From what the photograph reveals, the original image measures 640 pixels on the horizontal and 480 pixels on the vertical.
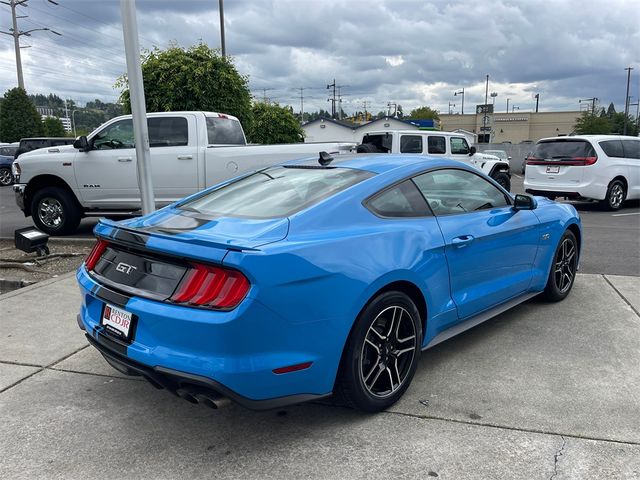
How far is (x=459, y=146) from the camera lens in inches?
549

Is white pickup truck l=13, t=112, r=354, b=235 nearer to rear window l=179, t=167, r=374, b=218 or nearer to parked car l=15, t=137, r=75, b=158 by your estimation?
rear window l=179, t=167, r=374, b=218

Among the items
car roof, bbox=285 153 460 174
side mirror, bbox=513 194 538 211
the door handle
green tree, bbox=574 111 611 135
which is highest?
green tree, bbox=574 111 611 135

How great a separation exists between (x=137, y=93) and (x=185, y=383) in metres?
3.95

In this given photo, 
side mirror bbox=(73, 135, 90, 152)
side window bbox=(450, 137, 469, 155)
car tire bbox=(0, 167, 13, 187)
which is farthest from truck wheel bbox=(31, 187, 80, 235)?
car tire bbox=(0, 167, 13, 187)

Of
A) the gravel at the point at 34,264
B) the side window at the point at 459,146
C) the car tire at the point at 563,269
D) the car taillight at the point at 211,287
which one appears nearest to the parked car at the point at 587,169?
the side window at the point at 459,146

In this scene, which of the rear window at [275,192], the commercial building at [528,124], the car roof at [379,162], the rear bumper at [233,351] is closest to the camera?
the rear bumper at [233,351]

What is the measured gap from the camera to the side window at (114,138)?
8742 millimetres

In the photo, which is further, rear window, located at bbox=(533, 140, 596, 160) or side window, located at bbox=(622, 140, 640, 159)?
side window, located at bbox=(622, 140, 640, 159)

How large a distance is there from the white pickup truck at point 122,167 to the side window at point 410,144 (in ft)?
15.2

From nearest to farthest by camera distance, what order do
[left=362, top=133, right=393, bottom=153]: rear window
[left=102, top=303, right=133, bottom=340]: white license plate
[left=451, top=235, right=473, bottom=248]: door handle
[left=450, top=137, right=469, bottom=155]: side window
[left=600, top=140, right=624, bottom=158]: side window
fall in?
[left=102, top=303, right=133, bottom=340]: white license plate
[left=451, top=235, right=473, bottom=248]: door handle
[left=600, top=140, right=624, bottom=158]: side window
[left=362, top=133, right=393, bottom=153]: rear window
[left=450, top=137, right=469, bottom=155]: side window

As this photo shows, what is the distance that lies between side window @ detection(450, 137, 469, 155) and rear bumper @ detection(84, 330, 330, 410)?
11834 mm

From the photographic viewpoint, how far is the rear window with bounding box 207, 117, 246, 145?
8.99 m

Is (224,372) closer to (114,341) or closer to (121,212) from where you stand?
(114,341)

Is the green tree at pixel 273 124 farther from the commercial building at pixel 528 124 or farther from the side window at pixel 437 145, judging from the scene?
the commercial building at pixel 528 124
